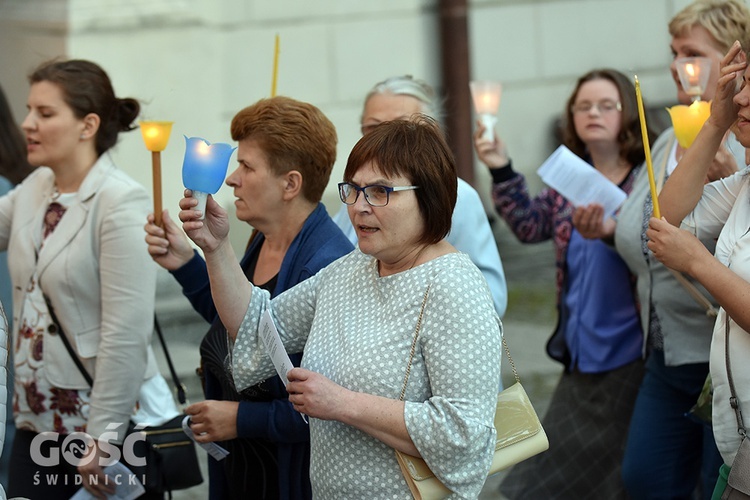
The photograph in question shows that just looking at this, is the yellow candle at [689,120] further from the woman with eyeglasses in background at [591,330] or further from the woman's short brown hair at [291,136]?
the woman's short brown hair at [291,136]

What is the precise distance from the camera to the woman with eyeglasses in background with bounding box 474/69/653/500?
433 cm

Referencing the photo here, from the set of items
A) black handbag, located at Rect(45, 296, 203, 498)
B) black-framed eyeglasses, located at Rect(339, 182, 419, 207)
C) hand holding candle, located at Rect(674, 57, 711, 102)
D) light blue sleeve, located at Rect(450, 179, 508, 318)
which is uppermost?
hand holding candle, located at Rect(674, 57, 711, 102)

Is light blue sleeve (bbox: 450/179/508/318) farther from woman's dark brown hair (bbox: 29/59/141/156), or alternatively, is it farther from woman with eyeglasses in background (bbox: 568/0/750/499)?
woman's dark brown hair (bbox: 29/59/141/156)

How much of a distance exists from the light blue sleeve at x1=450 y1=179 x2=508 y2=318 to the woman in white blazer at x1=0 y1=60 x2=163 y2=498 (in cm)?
104

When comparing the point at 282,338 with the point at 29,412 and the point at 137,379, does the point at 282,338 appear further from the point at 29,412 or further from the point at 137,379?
the point at 29,412

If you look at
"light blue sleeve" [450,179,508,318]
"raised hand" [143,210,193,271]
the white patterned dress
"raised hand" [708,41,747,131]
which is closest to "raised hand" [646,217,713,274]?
"raised hand" [708,41,747,131]

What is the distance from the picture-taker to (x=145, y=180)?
7012 millimetres

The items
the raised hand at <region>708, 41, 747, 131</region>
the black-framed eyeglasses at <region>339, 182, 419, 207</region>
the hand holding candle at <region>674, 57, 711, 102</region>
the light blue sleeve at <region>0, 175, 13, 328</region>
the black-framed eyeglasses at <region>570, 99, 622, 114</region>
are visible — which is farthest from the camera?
the light blue sleeve at <region>0, 175, 13, 328</region>

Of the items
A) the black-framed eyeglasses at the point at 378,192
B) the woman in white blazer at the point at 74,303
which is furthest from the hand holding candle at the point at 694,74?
the woman in white blazer at the point at 74,303

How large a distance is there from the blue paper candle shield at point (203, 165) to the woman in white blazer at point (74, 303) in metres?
0.99

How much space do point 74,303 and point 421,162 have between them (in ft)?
5.05

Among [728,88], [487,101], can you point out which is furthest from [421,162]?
[487,101]

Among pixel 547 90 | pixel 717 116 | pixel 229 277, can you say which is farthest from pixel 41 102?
pixel 547 90

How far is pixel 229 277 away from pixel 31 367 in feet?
3.68
